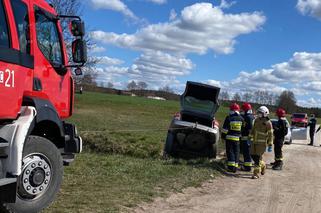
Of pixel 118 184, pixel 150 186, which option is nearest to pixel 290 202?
pixel 150 186

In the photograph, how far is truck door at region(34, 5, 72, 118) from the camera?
7.14 meters

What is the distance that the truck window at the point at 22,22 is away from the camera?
254 inches

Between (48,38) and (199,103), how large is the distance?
8.10 metres

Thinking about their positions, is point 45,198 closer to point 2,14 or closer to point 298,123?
point 2,14

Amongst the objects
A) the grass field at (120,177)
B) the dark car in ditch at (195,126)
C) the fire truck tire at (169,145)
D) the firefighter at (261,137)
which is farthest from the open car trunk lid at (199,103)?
the firefighter at (261,137)

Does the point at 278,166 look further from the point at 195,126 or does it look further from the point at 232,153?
the point at 195,126

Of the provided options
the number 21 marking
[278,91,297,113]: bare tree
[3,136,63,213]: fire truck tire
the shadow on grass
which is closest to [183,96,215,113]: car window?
the shadow on grass

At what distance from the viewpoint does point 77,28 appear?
770cm

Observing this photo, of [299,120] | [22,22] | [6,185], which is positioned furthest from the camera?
[299,120]

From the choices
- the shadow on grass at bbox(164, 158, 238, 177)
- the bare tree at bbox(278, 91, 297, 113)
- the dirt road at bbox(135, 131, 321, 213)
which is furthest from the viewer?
the bare tree at bbox(278, 91, 297, 113)

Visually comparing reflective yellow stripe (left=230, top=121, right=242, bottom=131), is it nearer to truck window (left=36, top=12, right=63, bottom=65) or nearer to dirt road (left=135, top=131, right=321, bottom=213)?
dirt road (left=135, top=131, right=321, bottom=213)

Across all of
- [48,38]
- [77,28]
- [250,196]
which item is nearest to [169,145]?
[250,196]

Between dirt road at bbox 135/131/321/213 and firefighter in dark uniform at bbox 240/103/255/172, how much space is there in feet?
1.84

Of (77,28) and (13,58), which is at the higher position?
(77,28)
